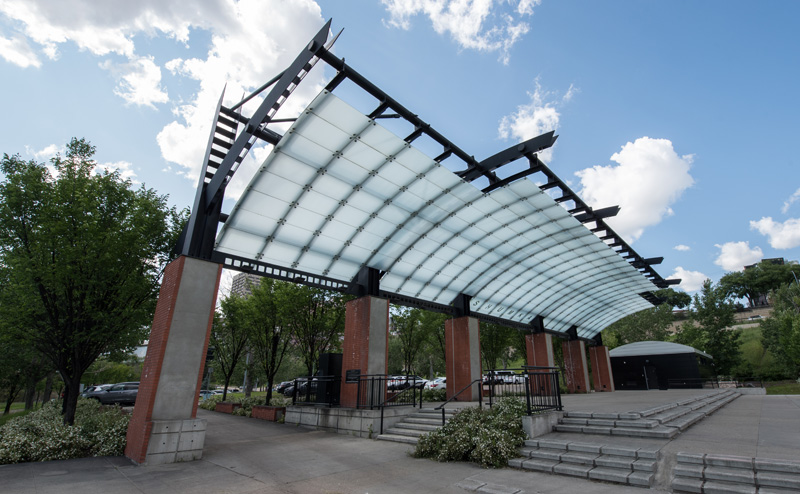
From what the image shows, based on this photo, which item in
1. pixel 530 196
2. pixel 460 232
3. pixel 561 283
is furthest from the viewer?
pixel 561 283

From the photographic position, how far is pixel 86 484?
21.4 feet

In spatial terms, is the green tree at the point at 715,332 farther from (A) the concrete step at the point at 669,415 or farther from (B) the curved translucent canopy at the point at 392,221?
(A) the concrete step at the point at 669,415

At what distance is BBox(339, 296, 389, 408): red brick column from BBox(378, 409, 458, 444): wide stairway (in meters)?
1.41

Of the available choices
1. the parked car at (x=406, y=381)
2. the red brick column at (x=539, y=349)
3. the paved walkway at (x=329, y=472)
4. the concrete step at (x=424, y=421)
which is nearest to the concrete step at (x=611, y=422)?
the paved walkway at (x=329, y=472)

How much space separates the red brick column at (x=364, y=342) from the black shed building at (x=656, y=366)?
30696 mm

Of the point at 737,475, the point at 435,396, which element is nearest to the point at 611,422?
the point at 737,475

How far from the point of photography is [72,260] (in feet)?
35.7

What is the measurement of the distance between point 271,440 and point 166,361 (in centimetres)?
433

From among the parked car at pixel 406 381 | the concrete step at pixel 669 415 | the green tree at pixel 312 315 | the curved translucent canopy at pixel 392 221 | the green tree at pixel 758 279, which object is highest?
the green tree at pixel 758 279

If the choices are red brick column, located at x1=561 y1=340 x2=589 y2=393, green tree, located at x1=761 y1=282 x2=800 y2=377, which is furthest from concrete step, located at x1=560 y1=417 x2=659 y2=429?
green tree, located at x1=761 y1=282 x2=800 y2=377

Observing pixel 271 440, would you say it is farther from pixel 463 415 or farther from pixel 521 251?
pixel 521 251

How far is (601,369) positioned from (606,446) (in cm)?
2966

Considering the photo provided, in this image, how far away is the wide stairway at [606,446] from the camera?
6.27 metres

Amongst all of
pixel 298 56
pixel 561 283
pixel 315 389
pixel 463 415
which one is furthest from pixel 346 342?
pixel 561 283
